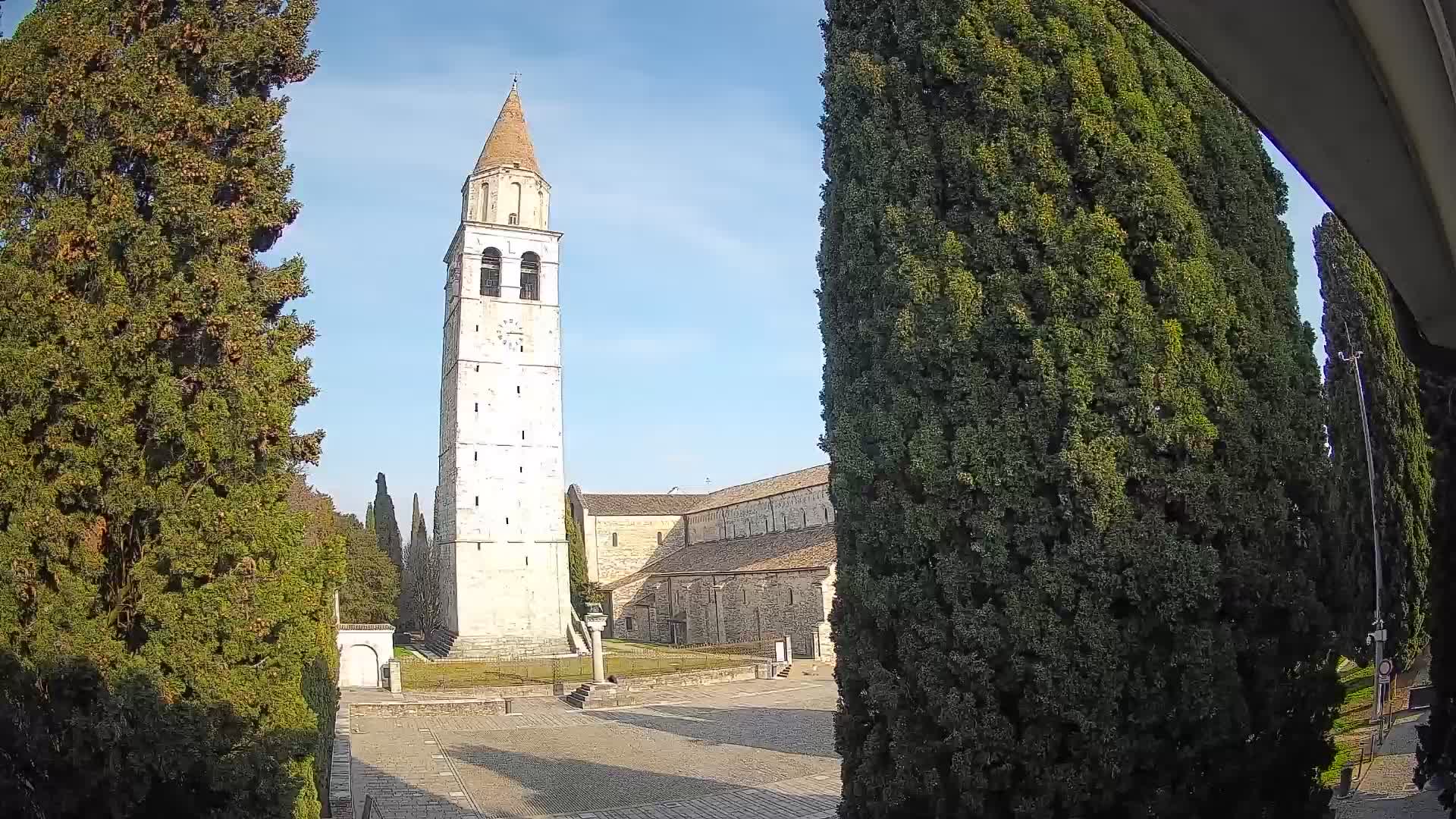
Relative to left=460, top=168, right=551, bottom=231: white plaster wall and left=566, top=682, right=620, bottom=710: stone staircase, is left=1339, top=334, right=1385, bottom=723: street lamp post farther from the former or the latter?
left=460, top=168, right=551, bottom=231: white plaster wall

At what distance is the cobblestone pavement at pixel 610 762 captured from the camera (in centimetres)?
1241

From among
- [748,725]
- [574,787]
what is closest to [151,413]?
[574,787]

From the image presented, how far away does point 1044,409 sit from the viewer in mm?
5223

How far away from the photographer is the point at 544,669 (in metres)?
30.2

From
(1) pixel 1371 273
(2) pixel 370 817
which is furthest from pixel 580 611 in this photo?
(1) pixel 1371 273

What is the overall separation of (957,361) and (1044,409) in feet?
2.00

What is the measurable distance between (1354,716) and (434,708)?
63.1 ft

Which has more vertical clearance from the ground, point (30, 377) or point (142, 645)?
point (30, 377)

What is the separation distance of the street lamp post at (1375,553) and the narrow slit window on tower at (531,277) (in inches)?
1150

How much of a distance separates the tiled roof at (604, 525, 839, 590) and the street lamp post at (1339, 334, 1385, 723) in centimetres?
1769

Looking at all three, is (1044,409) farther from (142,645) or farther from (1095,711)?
(142,645)

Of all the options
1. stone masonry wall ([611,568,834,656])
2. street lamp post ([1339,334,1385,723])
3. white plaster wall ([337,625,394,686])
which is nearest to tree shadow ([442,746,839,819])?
street lamp post ([1339,334,1385,723])

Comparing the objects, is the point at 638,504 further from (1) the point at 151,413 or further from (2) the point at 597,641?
(1) the point at 151,413

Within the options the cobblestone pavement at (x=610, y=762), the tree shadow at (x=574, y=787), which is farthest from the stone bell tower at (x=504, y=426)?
the tree shadow at (x=574, y=787)
